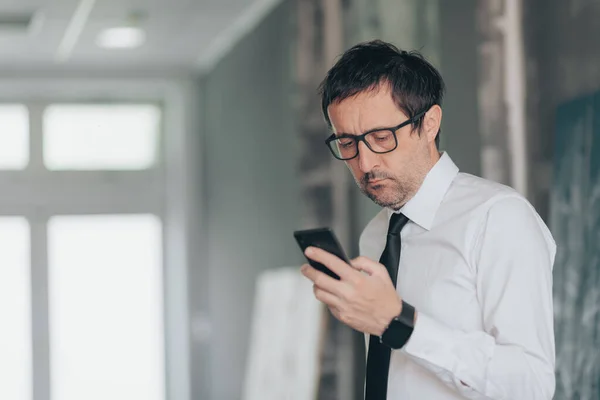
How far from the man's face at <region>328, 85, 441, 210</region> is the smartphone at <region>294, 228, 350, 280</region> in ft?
0.48

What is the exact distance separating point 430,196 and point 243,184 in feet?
18.3

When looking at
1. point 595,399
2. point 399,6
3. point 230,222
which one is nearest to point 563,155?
point 595,399

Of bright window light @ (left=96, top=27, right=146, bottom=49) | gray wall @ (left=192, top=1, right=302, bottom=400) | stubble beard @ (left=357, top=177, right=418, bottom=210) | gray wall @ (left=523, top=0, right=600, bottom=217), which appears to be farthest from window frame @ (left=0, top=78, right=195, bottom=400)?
stubble beard @ (left=357, top=177, right=418, bottom=210)

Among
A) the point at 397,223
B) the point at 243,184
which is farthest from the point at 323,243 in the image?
the point at 243,184

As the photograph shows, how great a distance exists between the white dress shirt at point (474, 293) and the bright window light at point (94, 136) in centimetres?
738

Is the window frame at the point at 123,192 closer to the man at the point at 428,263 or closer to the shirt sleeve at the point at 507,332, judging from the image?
the man at the point at 428,263

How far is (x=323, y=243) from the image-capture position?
5.80 feet

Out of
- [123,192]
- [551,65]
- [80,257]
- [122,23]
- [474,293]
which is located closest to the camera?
[474,293]

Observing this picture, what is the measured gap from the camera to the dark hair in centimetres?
186

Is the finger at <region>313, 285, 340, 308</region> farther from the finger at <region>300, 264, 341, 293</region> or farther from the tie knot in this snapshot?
the tie knot

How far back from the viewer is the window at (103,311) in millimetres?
8961

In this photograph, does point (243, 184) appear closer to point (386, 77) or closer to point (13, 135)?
point (13, 135)

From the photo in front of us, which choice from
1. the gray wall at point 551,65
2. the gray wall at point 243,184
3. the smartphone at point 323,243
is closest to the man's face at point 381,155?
the smartphone at point 323,243

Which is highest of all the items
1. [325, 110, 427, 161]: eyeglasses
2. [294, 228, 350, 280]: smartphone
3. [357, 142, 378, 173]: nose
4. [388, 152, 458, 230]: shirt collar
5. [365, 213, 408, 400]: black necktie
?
[325, 110, 427, 161]: eyeglasses
